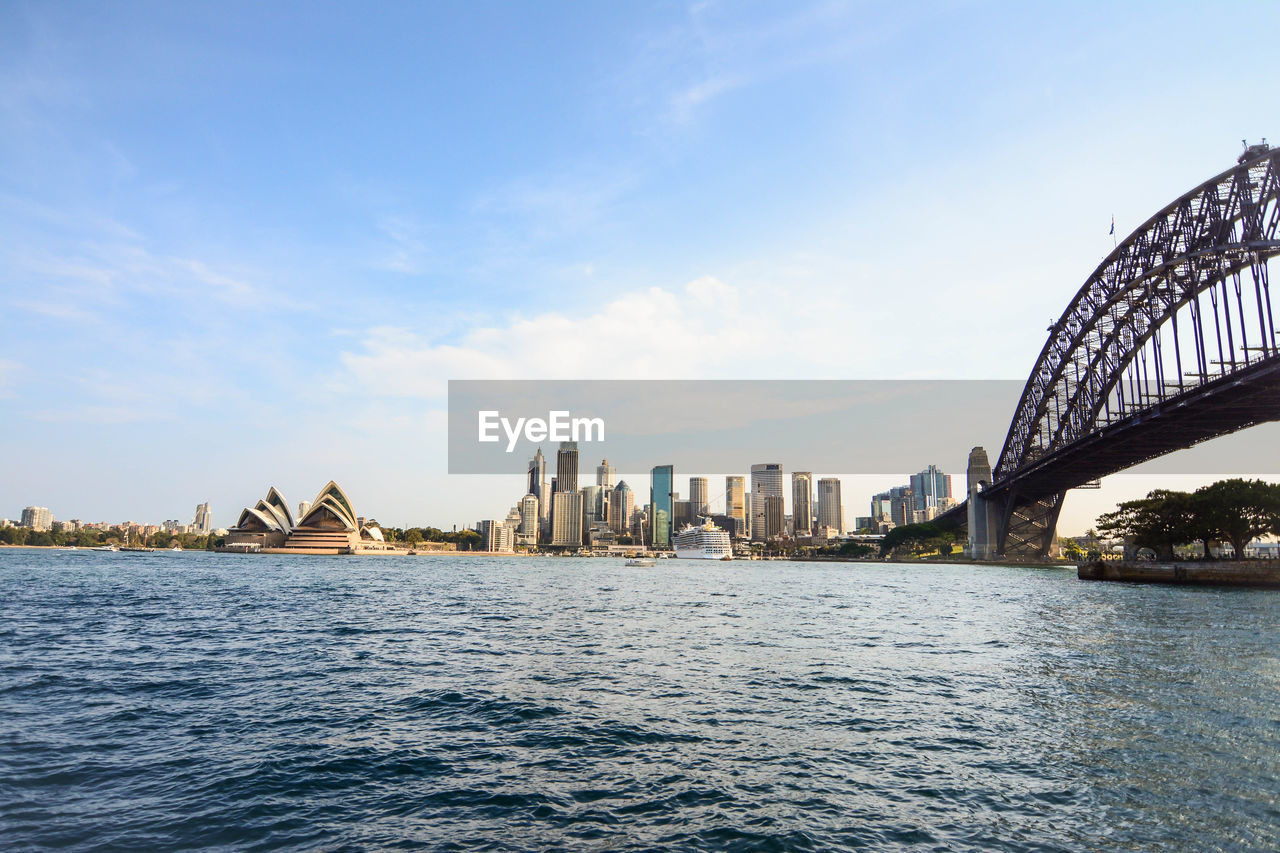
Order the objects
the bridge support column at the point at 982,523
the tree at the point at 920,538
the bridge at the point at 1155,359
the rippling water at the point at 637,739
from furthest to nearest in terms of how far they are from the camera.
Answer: the tree at the point at 920,538 → the bridge support column at the point at 982,523 → the bridge at the point at 1155,359 → the rippling water at the point at 637,739

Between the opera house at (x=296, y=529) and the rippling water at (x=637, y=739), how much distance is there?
15041cm

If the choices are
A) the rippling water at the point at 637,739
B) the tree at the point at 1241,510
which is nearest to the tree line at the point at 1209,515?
the tree at the point at 1241,510

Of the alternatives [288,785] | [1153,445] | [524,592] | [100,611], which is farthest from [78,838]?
[1153,445]

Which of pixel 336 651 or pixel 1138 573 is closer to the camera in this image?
pixel 336 651

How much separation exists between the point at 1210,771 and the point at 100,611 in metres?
45.5

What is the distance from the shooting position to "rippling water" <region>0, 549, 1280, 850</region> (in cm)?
933

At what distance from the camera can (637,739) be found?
13.5 m

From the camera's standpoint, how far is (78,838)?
8836 millimetres

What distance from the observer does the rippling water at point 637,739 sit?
9328 millimetres

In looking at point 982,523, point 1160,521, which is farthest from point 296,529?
point 1160,521

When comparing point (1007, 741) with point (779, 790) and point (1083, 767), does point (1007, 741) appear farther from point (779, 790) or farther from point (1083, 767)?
point (779, 790)

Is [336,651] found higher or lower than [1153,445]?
lower

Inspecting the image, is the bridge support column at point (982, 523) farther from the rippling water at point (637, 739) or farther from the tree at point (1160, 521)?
the rippling water at point (637, 739)

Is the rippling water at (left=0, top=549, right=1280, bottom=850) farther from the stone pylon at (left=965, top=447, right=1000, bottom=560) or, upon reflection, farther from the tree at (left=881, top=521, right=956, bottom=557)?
the tree at (left=881, top=521, right=956, bottom=557)
